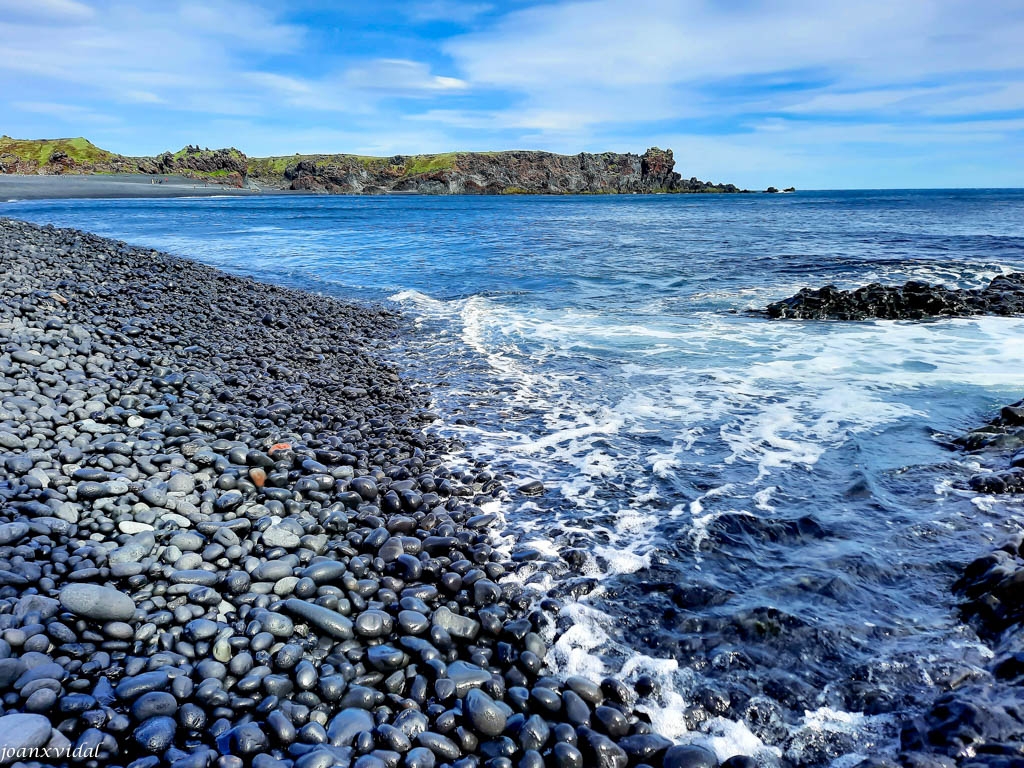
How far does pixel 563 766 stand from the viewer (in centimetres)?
337

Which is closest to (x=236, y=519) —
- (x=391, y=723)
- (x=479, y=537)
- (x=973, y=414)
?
(x=479, y=537)

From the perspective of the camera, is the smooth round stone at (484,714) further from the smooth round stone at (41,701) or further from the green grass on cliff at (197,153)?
the green grass on cliff at (197,153)

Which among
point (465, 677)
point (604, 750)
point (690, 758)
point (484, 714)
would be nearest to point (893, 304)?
point (690, 758)

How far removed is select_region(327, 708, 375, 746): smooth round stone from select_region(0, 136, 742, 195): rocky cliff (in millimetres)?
178176

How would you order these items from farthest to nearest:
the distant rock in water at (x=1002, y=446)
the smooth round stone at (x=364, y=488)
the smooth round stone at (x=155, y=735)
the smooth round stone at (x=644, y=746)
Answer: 1. the distant rock in water at (x=1002, y=446)
2. the smooth round stone at (x=364, y=488)
3. the smooth round stone at (x=644, y=746)
4. the smooth round stone at (x=155, y=735)

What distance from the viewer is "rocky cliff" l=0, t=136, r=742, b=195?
16175cm

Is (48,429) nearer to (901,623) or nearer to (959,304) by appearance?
(901,623)

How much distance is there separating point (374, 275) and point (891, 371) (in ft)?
60.1

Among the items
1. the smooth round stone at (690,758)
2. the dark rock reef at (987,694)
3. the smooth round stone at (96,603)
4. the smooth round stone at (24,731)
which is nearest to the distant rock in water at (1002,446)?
the dark rock reef at (987,694)

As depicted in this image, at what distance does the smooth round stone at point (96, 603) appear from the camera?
159 inches

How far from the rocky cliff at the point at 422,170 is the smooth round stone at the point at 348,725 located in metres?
178

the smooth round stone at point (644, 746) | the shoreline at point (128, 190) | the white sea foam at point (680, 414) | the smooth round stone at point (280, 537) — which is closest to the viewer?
the smooth round stone at point (644, 746)

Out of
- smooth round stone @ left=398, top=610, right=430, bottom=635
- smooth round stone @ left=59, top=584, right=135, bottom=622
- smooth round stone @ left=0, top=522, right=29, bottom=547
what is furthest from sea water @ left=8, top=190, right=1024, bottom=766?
smooth round stone @ left=0, top=522, right=29, bottom=547

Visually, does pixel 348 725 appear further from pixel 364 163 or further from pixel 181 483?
pixel 364 163
